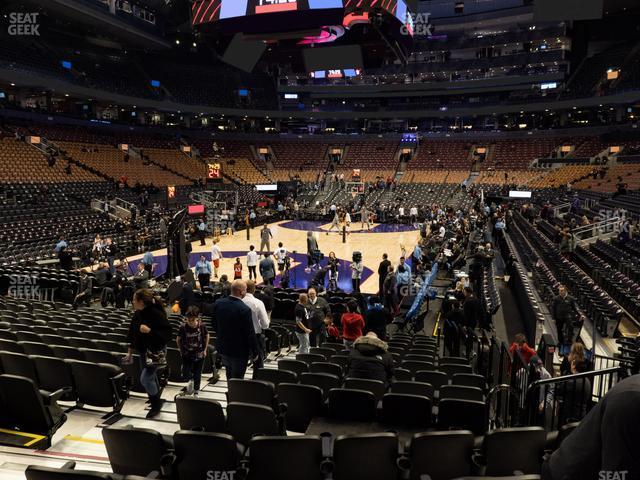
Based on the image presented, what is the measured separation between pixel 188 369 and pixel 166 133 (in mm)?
44532

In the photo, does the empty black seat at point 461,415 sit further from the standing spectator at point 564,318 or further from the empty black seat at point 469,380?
the standing spectator at point 564,318

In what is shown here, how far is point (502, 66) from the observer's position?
44.4m

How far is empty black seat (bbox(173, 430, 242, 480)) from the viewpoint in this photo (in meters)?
2.86

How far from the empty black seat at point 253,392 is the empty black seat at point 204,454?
968mm

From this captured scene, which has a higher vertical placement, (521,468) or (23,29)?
(23,29)

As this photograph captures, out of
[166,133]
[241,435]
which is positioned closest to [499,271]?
[241,435]

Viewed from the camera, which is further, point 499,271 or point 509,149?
point 509,149

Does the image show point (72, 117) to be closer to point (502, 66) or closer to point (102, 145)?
point (102, 145)

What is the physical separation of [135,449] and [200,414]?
580 millimetres

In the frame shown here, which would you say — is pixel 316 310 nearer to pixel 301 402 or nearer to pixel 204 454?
pixel 301 402

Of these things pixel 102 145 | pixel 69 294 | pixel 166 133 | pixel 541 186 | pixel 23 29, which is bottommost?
pixel 69 294

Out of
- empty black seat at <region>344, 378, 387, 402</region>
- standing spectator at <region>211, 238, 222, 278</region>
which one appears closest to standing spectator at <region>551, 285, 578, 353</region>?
empty black seat at <region>344, 378, 387, 402</region>

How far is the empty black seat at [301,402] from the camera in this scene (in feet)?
13.3

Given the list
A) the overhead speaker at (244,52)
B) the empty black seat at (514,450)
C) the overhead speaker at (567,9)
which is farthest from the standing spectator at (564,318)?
the overhead speaker at (244,52)
